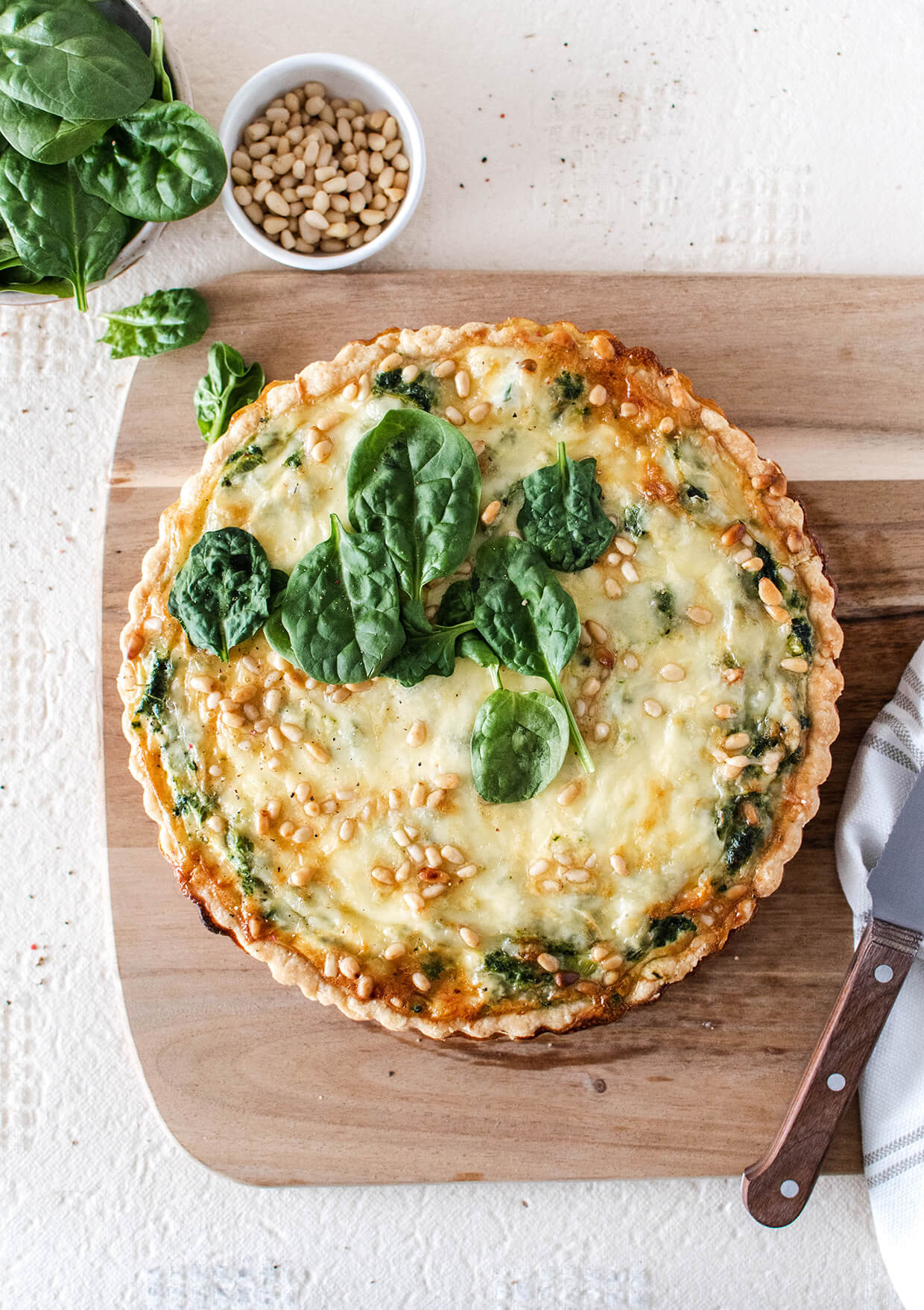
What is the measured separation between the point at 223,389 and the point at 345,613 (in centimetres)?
97

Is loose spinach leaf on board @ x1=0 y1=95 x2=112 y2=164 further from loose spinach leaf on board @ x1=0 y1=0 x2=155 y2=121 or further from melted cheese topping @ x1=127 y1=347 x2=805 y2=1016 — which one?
melted cheese topping @ x1=127 y1=347 x2=805 y2=1016

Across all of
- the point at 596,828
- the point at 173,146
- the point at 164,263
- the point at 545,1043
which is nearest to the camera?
the point at 596,828

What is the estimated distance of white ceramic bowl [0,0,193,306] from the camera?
9.95ft

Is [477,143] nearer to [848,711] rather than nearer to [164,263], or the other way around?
[164,263]

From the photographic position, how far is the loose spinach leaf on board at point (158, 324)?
3180 mm

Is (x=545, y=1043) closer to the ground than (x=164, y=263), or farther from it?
closer to the ground

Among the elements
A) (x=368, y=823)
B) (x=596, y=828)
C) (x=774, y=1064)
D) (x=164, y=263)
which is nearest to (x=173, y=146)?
(x=164, y=263)

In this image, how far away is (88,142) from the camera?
2875 millimetres

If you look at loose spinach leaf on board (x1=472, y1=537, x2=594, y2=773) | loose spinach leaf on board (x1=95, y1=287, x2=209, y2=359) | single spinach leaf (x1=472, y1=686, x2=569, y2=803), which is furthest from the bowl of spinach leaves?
single spinach leaf (x1=472, y1=686, x2=569, y2=803)

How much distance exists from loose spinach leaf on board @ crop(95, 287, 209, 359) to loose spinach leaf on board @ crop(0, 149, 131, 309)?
19cm

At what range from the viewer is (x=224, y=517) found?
2.79 meters

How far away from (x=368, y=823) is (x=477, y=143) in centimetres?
223

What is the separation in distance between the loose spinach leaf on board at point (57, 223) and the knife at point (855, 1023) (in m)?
2.74

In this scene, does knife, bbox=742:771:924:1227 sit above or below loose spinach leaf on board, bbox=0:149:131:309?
below
